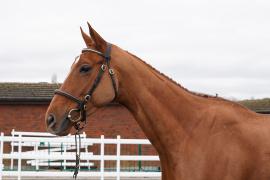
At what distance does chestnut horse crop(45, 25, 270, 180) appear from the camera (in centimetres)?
471

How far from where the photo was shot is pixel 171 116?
5043 millimetres

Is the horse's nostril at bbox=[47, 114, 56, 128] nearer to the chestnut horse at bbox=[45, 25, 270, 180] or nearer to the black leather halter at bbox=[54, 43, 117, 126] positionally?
the chestnut horse at bbox=[45, 25, 270, 180]

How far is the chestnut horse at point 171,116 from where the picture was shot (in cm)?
471

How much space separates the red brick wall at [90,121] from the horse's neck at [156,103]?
811 inches

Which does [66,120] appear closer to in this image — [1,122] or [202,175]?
[202,175]

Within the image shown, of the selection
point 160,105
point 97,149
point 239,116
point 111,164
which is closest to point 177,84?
point 160,105

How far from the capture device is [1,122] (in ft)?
84.4

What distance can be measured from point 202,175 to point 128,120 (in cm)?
2134

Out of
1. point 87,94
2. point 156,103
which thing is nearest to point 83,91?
point 87,94

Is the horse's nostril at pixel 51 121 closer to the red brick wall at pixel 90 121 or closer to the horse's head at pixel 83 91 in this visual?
the horse's head at pixel 83 91

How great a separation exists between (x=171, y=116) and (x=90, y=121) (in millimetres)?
21152

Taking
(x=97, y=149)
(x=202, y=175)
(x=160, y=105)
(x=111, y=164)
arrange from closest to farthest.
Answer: (x=202, y=175)
(x=160, y=105)
(x=111, y=164)
(x=97, y=149)

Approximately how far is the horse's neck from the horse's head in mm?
147

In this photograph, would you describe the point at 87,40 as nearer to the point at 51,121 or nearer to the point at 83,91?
the point at 83,91
